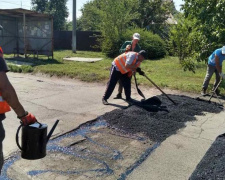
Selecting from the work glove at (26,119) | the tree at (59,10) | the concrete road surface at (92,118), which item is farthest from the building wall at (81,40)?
the work glove at (26,119)

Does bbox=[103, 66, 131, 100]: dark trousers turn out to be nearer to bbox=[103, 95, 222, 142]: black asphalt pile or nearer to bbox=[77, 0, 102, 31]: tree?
bbox=[103, 95, 222, 142]: black asphalt pile

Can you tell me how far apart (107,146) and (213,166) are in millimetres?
1591

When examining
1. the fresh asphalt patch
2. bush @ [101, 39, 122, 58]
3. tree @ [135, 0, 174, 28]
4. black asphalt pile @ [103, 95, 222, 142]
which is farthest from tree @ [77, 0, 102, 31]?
the fresh asphalt patch

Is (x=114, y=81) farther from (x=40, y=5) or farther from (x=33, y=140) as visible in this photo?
(x=40, y=5)

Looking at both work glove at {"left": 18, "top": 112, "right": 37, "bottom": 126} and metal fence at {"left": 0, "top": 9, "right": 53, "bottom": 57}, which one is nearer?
work glove at {"left": 18, "top": 112, "right": 37, "bottom": 126}

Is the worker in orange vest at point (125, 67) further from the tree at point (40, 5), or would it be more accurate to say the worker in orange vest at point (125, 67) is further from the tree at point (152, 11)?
the tree at point (40, 5)

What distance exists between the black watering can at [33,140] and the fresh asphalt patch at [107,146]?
651 millimetres

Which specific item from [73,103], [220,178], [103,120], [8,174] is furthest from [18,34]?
[220,178]

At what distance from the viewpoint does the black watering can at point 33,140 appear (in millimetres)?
2524

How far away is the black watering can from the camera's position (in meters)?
2.52

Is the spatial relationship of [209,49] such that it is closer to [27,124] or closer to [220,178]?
[220,178]

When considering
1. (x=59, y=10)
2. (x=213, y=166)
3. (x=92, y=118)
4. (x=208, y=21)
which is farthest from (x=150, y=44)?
(x=59, y=10)

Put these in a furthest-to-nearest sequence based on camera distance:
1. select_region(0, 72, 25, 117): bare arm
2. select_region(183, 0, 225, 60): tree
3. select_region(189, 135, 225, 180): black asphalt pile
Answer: select_region(183, 0, 225, 60): tree → select_region(189, 135, 225, 180): black asphalt pile → select_region(0, 72, 25, 117): bare arm

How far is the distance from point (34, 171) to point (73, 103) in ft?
11.1
